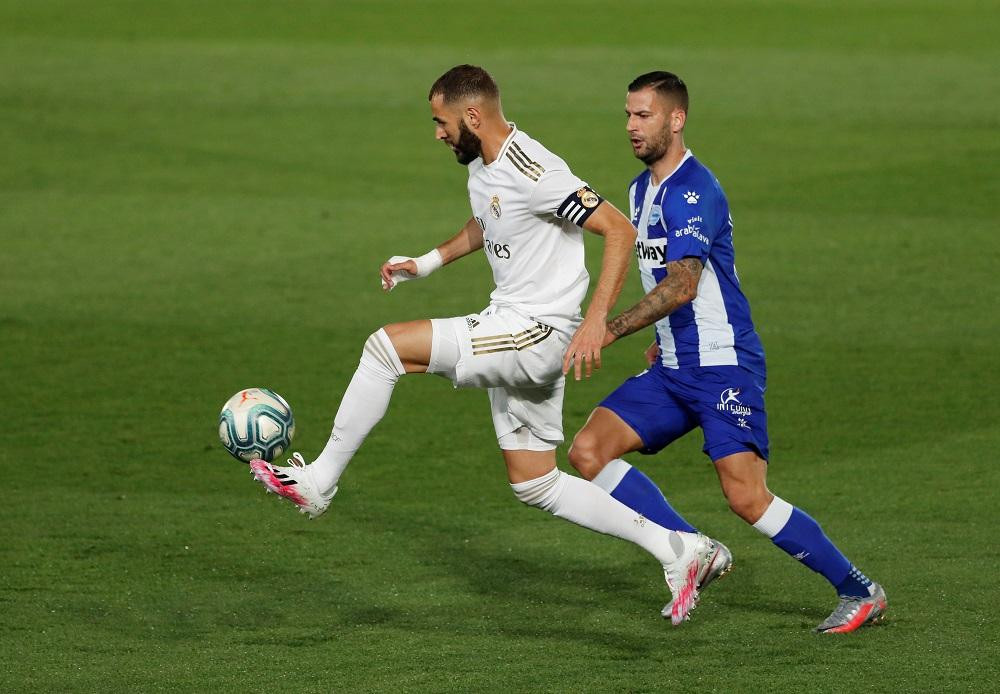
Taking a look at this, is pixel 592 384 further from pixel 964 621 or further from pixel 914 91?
pixel 914 91

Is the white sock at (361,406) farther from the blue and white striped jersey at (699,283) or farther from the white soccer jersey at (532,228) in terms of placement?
the blue and white striped jersey at (699,283)

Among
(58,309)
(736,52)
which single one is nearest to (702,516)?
(58,309)

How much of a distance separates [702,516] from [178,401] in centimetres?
339

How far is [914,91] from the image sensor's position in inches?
756

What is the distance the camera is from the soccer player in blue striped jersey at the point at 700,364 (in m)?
5.88

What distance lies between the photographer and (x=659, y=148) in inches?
236

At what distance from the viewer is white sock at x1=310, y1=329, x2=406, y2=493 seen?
5.74 m

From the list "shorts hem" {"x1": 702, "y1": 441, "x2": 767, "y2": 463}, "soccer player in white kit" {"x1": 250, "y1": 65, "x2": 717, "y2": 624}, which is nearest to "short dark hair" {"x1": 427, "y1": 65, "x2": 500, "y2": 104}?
"soccer player in white kit" {"x1": 250, "y1": 65, "x2": 717, "y2": 624}

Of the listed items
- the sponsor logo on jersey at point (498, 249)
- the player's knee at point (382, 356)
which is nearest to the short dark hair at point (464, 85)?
the sponsor logo on jersey at point (498, 249)

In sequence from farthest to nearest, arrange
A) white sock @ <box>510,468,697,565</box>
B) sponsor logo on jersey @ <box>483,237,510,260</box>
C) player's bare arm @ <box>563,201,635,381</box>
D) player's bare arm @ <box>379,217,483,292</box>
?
player's bare arm @ <box>379,217,483,292</box>
white sock @ <box>510,468,697,565</box>
sponsor logo on jersey @ <box>483,237,510,260</box>
player's bare arm @ <box>563,201,635,381</box>

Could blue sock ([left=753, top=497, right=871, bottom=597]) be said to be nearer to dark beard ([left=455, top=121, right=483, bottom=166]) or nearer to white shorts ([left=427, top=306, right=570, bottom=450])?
white shorts ([left=427, top=306, right=570, bottom=450])

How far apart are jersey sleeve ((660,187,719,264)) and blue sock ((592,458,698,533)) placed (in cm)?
95

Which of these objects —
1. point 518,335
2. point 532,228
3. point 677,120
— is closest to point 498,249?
point 532,228

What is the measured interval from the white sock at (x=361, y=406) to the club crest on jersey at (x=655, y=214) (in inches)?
42.8
